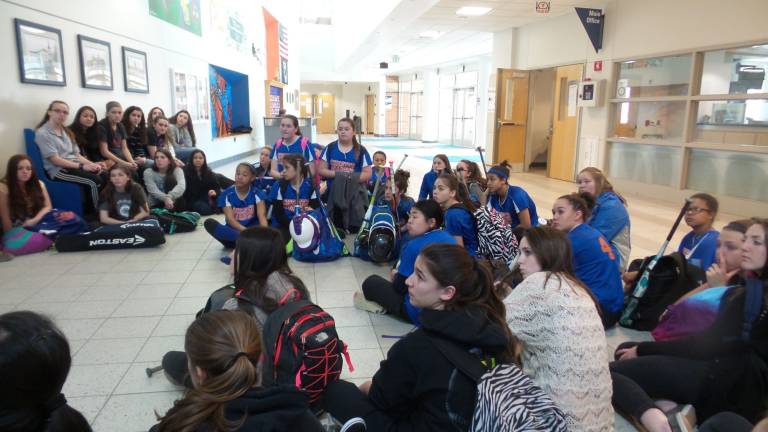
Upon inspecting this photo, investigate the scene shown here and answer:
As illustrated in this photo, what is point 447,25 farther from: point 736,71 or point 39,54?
point 39,54

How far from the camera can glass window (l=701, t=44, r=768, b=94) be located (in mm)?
6844

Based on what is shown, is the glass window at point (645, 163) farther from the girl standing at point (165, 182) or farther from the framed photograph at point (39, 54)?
the framed photograph at point (39, 54)

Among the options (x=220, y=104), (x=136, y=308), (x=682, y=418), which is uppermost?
(x=220, y=104)

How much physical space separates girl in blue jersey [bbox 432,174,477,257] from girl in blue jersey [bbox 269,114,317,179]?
2.24 m

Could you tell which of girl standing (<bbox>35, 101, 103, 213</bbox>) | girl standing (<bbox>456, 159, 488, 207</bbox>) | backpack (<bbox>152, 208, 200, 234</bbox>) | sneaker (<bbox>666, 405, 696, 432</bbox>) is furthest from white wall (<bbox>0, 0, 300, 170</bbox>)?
sneaker (<bbox>666, 405, 696, 432</bbox>)

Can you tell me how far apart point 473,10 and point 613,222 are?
313 inches

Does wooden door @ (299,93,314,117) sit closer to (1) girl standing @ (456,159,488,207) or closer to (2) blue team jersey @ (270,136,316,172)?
(2) blue team jersey @ (270,136,316,172)

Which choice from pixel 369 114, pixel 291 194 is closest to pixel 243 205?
pixel 291 194

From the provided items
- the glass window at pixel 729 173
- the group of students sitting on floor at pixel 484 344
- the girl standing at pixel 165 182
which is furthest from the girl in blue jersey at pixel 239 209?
the glass window at pixel 729 173

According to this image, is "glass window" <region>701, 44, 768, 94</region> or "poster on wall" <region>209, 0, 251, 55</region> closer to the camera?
"glass window" <region>701, 44, 768, 94</region>

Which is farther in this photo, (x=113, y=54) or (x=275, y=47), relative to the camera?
(x=275, y=47)

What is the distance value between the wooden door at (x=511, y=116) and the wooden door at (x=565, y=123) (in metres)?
1.09

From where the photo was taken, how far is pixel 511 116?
1241 cm

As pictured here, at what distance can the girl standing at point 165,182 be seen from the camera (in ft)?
20.6
